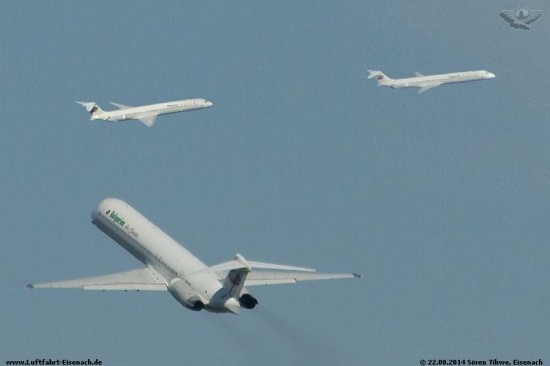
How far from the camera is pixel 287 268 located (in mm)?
198375

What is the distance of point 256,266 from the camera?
7864 inches

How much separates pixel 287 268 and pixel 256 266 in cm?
322
